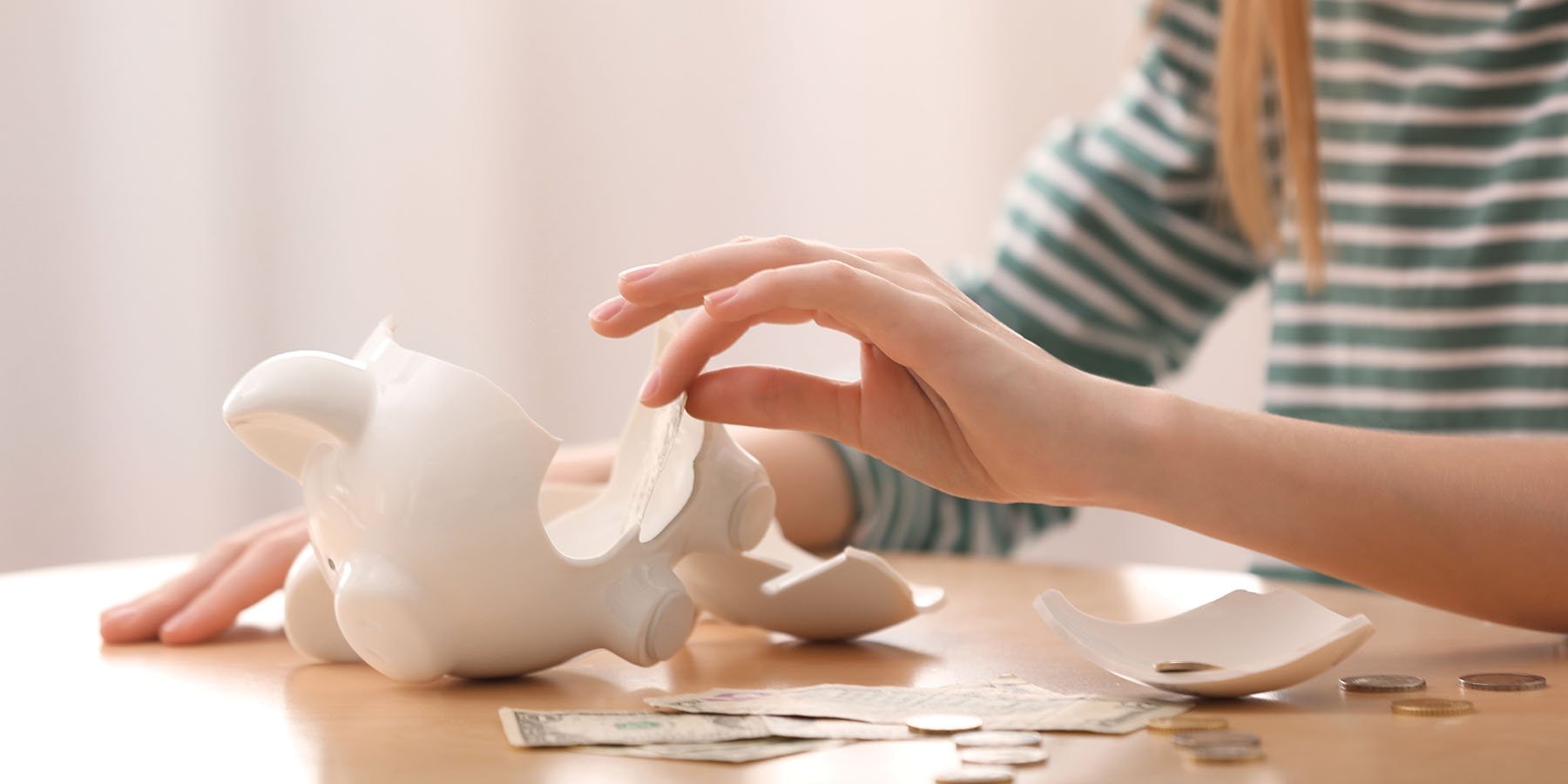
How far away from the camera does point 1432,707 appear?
51cm

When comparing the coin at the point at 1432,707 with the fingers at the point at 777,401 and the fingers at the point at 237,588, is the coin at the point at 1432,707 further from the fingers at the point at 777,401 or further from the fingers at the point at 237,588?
the fingers at the point at 237,588

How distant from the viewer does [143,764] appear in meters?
0.50

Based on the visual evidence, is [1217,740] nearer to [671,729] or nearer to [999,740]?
[999,740]

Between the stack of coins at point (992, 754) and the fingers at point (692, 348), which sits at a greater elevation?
the fingers at point (692, 348)

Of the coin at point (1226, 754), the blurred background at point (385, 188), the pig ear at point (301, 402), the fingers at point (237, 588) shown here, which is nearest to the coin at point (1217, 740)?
the coin at point (1226, 754)

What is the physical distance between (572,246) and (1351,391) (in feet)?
3.33

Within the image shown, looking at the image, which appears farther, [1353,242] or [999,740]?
[1353,242]

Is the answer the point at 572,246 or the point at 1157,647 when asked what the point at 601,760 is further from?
the point at 572,246

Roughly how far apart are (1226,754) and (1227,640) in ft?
0.50

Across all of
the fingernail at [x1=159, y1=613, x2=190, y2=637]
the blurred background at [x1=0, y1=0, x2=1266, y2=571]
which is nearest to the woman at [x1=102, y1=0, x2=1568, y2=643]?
the fingernail at [x1=159, y1=613, x2=190, y2=637]

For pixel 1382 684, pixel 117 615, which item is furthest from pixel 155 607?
pixel 1382 684

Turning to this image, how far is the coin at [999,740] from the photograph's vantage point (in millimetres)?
474

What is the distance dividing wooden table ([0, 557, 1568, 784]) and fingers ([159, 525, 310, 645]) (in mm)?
17

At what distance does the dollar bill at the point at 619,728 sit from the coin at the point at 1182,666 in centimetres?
16
